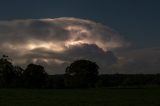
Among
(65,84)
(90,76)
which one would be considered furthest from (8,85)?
(90,76)

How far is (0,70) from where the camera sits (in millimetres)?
107562

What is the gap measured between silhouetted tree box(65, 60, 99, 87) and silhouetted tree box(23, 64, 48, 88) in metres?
8.14

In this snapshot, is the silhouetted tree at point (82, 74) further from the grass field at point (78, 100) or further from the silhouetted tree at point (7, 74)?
the grass field at point (78, 100)

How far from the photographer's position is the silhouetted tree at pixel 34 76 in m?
104

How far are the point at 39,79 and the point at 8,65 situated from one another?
9715 mm

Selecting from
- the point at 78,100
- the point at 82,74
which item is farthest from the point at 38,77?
the point at 78,100

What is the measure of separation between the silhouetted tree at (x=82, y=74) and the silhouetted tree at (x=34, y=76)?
814 centimetres

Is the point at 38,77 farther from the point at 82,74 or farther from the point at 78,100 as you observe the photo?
the point at 78,100

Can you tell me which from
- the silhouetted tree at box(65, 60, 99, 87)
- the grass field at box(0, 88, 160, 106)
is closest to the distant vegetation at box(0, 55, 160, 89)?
the silhouetted tree at box(65, 60, 99, 87)

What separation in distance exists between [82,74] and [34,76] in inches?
683

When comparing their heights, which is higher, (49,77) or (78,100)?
(49,77)

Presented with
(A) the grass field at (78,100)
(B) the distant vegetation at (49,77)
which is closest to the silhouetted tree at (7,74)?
(B) the distant vegetation at (49,77)

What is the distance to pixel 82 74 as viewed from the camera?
118062 mm

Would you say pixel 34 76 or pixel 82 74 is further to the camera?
pixel 82 74
